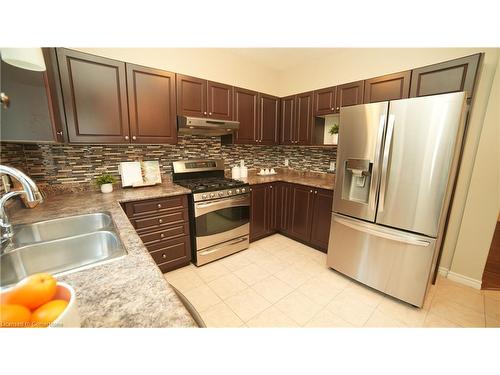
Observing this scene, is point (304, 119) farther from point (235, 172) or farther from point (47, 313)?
point (47, 313)

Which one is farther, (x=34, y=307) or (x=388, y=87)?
(x=388, y=87)

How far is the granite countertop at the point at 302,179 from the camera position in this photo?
2514 mm

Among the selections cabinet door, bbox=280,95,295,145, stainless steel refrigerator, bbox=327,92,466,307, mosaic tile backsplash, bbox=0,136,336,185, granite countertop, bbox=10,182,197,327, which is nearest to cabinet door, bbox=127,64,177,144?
mosaic tile backsplash, bbox=0,136,336,185

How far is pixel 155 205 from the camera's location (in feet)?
6.32

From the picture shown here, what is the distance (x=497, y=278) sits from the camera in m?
2.11

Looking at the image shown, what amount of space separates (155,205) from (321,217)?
6.22 ft

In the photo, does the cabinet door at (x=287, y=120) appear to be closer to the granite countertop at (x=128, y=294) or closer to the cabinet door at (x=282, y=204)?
the cabinet door at (x=282, y=204)

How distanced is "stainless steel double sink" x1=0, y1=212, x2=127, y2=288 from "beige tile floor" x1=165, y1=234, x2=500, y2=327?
1002 mm

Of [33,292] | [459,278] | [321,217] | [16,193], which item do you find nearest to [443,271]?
[459,278]

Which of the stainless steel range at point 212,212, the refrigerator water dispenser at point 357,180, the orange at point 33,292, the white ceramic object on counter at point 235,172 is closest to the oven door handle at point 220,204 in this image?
the stainless steel range at point 212,212

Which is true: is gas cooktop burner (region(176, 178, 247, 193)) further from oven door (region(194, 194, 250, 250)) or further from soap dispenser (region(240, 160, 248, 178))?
soap dispenser (region(240, 160, 248, 178))

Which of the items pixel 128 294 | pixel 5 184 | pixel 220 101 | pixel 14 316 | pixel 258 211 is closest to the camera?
pixel 14 316

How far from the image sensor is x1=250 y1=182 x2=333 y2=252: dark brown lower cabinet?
247cm
